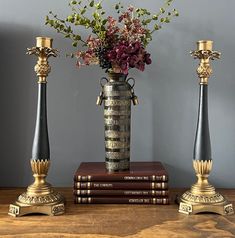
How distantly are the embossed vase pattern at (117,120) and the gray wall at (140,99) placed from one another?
0.58 ft

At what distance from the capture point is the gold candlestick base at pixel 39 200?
0.98 m

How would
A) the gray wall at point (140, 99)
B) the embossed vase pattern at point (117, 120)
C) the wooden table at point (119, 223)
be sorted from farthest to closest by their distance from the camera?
the gray wall at point (140, 99) < the embossed vase pattern at point (117, 120) < the wooden table at point (119, 223)

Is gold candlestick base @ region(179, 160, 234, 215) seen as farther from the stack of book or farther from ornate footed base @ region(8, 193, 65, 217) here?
ornate footed base @ region(8, 193, 65, 217)

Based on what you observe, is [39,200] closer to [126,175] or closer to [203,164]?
[126,175]

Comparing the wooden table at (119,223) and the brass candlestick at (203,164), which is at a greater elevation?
the brass candlestick at (203,164)

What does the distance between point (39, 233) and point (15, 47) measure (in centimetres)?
68

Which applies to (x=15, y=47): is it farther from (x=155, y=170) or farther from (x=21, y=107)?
(x=155, y=170)

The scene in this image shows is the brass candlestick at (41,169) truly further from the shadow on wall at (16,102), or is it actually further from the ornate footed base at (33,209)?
the shadow on wall at (16,102)

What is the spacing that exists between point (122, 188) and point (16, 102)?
495 mm

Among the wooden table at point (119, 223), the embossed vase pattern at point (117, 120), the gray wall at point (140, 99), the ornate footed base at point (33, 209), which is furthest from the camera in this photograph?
the gray wall at point (140, 99)

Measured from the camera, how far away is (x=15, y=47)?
128cm

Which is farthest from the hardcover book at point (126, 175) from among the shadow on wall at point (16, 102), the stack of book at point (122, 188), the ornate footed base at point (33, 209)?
the shadow on wall at point (16, 102)

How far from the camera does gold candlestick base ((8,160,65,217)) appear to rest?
98cm

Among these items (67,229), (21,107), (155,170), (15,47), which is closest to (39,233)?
(67,229)
